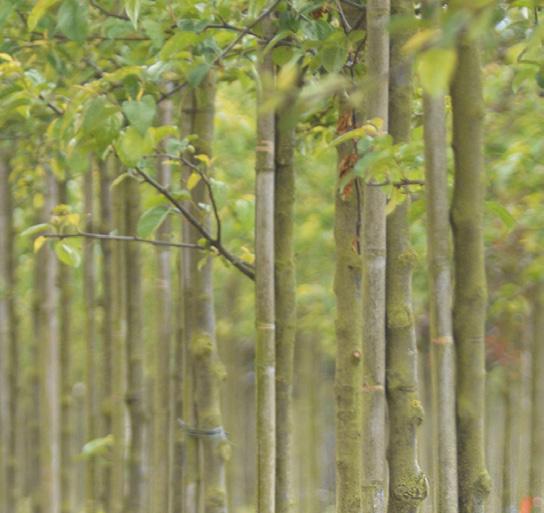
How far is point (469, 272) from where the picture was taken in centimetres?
266

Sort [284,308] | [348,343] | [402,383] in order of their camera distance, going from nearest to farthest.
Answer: [402,383]
[348,343]
[284,308]

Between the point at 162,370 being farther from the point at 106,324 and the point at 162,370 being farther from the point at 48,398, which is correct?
the point at 48,398

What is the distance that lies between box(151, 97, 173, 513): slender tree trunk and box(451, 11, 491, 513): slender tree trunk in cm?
418

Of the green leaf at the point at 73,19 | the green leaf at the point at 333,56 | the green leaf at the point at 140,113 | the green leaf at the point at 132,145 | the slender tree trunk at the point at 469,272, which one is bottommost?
the slender tree trunk at the point at 469,272

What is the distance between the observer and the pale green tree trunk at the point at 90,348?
960cm

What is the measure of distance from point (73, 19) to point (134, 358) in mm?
4356

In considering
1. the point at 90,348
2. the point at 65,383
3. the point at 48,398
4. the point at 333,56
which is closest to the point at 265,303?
the point at 333,56

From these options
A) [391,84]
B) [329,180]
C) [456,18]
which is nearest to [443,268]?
[391,84]

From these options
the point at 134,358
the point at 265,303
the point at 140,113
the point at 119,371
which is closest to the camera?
the point at 140,113

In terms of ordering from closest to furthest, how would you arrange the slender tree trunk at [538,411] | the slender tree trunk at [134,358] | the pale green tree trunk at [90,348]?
1. the slender tree trunk at [134,358]
2. the slender tree trunk at [538,411]
3. the pale green tree trunk at [90,348]

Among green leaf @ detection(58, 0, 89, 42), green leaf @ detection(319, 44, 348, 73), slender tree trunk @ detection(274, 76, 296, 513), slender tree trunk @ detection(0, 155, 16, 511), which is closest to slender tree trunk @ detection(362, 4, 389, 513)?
→ green leaf @ detection(319, 44, 348, 73)

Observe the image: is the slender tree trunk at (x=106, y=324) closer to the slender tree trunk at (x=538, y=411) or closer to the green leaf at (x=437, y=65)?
the slender tree trunk at (x=538, y=411)

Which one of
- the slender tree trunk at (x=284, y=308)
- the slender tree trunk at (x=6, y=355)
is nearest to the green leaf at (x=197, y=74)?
the slender tree trunk at (x=284, y=308)

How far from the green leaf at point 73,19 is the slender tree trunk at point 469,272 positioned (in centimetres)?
176
